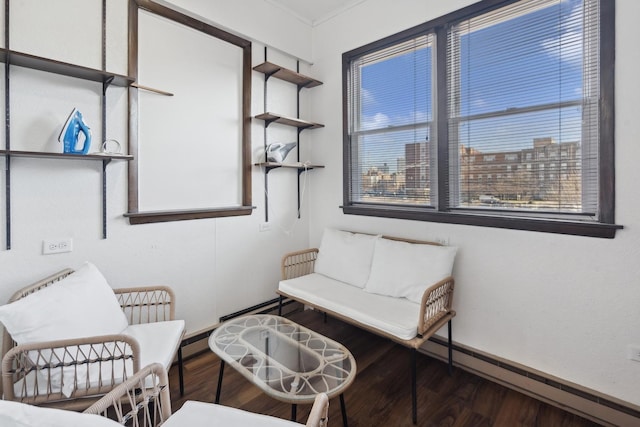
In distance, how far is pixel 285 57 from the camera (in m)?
3.16

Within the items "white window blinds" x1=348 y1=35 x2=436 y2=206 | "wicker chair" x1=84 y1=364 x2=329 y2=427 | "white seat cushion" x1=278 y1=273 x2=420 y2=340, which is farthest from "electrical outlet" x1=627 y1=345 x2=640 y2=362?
"wicker chair" x1=84 y1=364 x2=329 y2=427

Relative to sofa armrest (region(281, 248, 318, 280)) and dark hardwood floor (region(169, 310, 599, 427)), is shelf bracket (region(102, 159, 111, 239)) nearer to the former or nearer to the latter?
dark hardwood floor (region(169, 310, 599, 427))

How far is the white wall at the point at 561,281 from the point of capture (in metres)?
1.77

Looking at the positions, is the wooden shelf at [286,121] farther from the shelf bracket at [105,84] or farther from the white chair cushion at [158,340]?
the white chair cushion at [158,340]

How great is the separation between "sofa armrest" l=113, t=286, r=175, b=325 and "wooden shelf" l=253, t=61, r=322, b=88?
1.99m

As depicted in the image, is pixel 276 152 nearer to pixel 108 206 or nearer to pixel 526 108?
pixel 108 206

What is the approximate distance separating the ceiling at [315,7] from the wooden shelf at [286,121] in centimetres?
104

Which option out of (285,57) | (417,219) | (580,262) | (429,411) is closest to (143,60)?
(285,57)

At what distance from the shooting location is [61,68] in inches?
71.5

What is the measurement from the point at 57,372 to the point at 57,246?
2.68ft

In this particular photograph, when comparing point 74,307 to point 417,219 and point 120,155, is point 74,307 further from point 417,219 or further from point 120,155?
point 417,219

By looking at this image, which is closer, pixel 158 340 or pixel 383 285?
pixel 158 340

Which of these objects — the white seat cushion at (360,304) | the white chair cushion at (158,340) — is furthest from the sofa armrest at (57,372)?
the white seat cushion at (360,304)

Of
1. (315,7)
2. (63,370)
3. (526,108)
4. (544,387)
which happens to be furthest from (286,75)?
(544,387)
